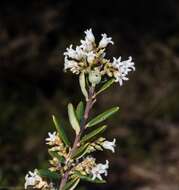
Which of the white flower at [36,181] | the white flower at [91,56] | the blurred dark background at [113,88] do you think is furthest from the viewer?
the blurred dark background at [113,88]

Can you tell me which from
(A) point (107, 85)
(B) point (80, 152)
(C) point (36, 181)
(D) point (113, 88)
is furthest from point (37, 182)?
A: (D) point (113, 88)

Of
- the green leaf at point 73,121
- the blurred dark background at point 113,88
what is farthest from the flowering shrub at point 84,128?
the blurred dark background at point 113,88

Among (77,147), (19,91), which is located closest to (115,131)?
(19,91)

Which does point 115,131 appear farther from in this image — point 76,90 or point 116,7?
point 116,7

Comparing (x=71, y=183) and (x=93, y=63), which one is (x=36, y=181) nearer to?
(x=71, y=183)

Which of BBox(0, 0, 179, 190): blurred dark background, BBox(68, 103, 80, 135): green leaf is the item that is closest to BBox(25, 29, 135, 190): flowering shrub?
BBox(68, 103, 80, 135): green leaf

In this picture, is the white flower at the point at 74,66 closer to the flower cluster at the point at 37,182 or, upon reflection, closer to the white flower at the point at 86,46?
the white flower at the point at 86,46

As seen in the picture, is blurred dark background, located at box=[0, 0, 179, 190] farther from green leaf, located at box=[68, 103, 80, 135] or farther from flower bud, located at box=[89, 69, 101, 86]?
flower bud, located at box=[89, 69, 101, 86]
